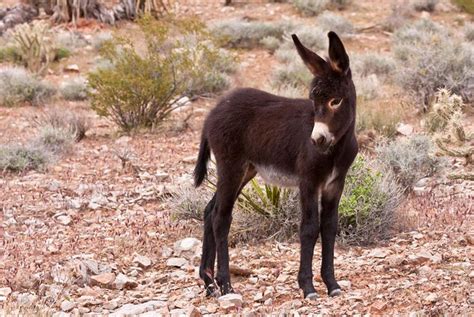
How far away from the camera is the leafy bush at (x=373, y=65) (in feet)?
60.1

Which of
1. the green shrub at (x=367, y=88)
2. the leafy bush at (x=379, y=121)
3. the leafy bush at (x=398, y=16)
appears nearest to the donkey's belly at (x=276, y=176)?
the leafy bush at (x=379, y=121)

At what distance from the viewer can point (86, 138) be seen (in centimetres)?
1394

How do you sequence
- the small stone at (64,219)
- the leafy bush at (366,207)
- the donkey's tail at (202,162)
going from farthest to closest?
the small stone at (64,219)
the leafy bush at (366,207)
the donkey's tail at (202,162)

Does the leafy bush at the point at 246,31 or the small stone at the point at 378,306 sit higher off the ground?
the small stone at the point at 378,306

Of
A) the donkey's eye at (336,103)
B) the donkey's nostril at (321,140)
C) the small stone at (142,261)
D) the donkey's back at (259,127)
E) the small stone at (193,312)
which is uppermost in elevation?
the donkey's eye at (336,103)

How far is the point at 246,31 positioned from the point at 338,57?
1673 centimetres

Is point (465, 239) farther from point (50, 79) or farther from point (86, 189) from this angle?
point (50, 79)

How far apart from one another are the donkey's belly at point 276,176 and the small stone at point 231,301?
92 cm

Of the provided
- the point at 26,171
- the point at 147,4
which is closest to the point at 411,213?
the point at 26,171

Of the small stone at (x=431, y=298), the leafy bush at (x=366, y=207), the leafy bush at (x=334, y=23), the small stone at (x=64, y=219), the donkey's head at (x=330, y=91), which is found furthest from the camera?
the leafy bush at (x=334, y=23)

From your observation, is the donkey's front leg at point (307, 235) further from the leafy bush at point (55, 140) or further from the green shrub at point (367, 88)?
the green shrub at point (367, 88)

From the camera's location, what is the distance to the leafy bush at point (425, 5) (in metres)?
26.2

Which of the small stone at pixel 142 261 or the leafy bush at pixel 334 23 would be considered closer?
the small stone at pixel 142 261

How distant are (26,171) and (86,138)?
251 cm
